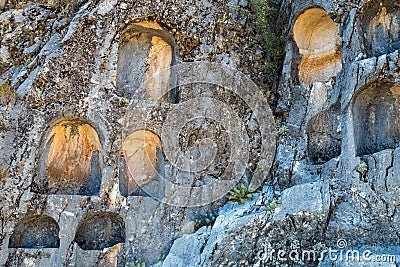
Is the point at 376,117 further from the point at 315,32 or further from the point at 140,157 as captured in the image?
the point at 140,157

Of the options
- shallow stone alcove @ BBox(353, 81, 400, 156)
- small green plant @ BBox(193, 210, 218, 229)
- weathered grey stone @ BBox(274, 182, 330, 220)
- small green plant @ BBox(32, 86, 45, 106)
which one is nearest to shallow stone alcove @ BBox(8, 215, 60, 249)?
small green plant @ BBox(32, 86, 45, 106)

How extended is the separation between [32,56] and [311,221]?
9328 mm

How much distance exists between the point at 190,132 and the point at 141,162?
1.85 m

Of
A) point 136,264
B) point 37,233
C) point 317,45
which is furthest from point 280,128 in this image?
point 37,233

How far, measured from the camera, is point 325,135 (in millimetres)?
10484

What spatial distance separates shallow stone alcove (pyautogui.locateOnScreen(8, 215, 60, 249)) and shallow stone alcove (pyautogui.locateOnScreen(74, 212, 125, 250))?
0.66 m

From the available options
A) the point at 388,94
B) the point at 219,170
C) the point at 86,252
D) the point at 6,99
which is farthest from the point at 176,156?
the point at 388,94

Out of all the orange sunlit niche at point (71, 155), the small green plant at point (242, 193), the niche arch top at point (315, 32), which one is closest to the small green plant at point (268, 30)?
the niche arch top at point (315, 32)

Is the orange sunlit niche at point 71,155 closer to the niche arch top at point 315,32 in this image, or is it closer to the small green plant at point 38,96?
the small green plant at point 38,96

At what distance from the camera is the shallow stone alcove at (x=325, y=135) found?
1022 centimetres

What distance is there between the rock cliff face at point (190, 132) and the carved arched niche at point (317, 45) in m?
0.03

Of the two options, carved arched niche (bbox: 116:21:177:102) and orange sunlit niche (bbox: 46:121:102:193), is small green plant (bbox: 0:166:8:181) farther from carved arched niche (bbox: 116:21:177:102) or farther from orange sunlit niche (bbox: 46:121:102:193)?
carved arched niche (bbox: 116:21:177:102)

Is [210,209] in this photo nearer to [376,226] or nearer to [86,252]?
[86,252]

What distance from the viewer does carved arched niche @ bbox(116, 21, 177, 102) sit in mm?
12773
